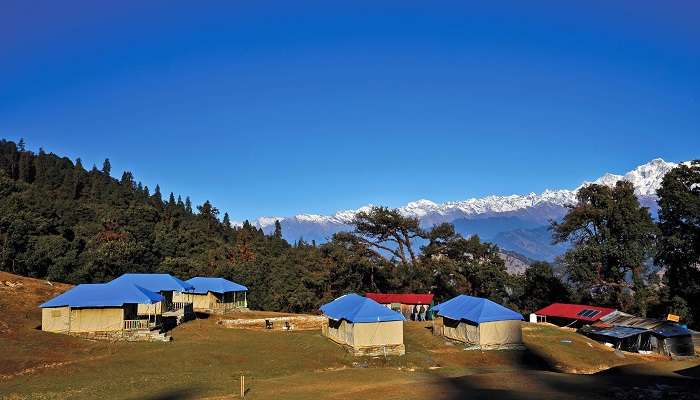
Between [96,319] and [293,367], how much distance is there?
19123 mm

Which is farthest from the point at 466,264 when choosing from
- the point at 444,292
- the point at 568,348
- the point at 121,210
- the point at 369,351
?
the point at 121,210

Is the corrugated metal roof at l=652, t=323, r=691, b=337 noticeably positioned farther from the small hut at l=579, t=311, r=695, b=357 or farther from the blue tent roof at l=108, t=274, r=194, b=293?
the blue tent roof at l=108, t=274, r=194, b=293

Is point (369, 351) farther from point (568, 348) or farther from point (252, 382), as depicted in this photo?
point (568, 348)

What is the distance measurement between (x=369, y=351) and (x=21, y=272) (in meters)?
62.6

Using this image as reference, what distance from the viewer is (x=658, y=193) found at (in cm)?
6656

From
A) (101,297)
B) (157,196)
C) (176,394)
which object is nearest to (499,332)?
(176,394)

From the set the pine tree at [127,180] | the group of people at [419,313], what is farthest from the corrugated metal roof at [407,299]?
the pine tree at [127,180]

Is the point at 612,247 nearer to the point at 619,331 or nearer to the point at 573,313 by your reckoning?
the point at 573,313

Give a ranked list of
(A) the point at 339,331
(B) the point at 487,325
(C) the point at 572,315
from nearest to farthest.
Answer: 1. (B) the point at 487,325
2. (A) the point at 339,331
3. (C) the point at 572,315

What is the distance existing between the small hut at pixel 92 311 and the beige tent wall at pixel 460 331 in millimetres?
25986

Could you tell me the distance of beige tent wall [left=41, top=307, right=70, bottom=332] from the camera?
41750mm

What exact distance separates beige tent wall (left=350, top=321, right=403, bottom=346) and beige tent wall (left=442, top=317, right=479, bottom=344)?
738cm

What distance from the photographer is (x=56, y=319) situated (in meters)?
41.9

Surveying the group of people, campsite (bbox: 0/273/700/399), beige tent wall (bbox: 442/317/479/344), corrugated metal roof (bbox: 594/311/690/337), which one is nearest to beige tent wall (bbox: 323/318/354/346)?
campsite (bbox: 0/273/700/399)
